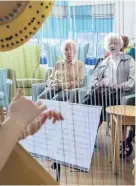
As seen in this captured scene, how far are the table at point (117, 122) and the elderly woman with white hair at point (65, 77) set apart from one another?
0.53ft

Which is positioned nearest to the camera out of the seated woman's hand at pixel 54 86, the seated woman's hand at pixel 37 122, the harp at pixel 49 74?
the harp at pixel 49 74

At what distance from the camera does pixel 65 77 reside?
1028mm

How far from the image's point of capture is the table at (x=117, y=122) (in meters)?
1.05

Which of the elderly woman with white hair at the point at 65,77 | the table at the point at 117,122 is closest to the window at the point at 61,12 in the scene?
the elderly woman with white hair at the point at 65,77

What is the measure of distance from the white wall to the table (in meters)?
0.24

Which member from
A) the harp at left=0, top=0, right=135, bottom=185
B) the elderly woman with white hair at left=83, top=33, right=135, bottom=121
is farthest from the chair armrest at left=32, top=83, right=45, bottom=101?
the elderly woman with white hair at left=83, top=33, right=135, bottom=121

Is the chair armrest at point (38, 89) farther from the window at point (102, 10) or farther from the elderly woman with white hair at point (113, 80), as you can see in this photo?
the window at point (102, 10)

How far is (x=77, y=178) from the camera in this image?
1.30 metres

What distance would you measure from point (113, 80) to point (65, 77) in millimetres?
185

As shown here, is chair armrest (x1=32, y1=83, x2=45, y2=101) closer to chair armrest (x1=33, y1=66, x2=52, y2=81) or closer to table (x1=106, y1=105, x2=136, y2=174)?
chair armrest (x1=33, y1=66, x2=52, y2=81)

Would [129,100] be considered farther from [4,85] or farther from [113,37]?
[4,85]

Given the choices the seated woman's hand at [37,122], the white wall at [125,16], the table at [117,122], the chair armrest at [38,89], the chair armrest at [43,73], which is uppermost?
the white wall at [125,16]

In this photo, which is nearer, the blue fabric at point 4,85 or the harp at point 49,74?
the harp at point 49,74

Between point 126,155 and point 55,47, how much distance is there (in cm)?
56
